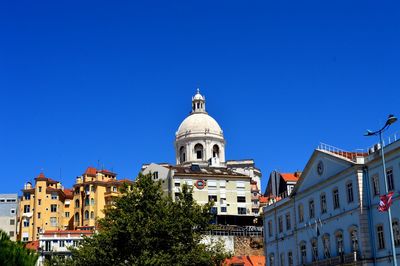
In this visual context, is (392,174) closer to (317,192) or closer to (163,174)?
(317,192)

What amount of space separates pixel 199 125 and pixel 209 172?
66.4ft

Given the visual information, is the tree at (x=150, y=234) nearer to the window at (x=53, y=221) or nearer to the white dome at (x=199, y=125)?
the white dome at (x=199, y=125)

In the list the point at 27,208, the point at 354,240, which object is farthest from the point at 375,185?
the point at 27,208

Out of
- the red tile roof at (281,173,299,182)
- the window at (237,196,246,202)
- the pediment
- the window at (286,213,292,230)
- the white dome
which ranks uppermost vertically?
the white dome

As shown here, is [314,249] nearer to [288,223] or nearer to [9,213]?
[288,223]

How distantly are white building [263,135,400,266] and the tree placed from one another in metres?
10.4

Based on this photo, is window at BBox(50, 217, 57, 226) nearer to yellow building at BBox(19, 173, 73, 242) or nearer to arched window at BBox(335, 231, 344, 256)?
yellow building at BBox(19, 173, 73, 242)

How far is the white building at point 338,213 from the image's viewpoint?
4816 cm

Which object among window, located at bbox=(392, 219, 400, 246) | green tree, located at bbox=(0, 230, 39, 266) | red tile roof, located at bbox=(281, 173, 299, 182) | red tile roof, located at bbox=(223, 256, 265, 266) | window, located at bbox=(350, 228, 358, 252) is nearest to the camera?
green tree, located at bbox=(0, 230, 39, 266)

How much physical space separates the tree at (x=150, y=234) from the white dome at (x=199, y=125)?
242 ft

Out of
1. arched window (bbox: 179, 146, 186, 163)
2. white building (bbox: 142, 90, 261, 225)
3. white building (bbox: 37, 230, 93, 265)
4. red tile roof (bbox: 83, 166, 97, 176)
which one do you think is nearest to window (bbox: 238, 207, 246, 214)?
white building (bbox: 142, 90, 261, 225)

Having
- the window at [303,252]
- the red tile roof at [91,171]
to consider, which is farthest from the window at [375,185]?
the red tile roof at [91,171]

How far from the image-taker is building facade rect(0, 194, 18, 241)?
13126cm

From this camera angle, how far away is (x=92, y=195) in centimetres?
12425
